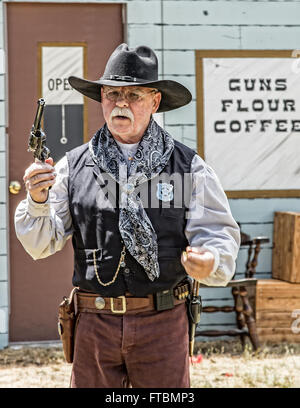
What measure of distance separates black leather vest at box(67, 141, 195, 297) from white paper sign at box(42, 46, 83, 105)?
299cm

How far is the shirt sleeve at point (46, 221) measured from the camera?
8.41ft

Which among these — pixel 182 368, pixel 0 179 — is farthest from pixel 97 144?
pixel 0 179

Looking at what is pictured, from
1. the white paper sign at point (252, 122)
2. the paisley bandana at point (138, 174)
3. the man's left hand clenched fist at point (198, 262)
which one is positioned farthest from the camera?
the white paper sign at point (252, 122)

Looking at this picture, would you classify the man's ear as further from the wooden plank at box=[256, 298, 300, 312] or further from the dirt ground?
the wooden plank at box=[256, 298, 300, 312]

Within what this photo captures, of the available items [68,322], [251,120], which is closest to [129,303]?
[68,322]

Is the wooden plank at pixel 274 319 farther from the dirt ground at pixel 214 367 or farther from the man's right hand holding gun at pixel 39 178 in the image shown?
the man's right hand holding gun at pixel 39 178

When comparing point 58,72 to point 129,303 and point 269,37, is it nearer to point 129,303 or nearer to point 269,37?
point 269,37

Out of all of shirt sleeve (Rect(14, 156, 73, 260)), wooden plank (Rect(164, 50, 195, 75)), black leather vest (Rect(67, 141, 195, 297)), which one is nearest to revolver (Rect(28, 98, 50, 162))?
shirt sleeve (Rect(14, 156, 73, 260))

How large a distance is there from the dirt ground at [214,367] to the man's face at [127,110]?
2301mm

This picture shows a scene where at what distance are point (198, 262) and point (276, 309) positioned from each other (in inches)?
133

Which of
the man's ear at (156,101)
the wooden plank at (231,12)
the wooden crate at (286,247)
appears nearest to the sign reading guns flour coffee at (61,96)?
the wooden plank at (231,12)

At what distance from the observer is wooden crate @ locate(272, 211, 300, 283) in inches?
221

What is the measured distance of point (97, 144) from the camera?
286 cm

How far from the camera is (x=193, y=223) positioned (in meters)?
2.73
